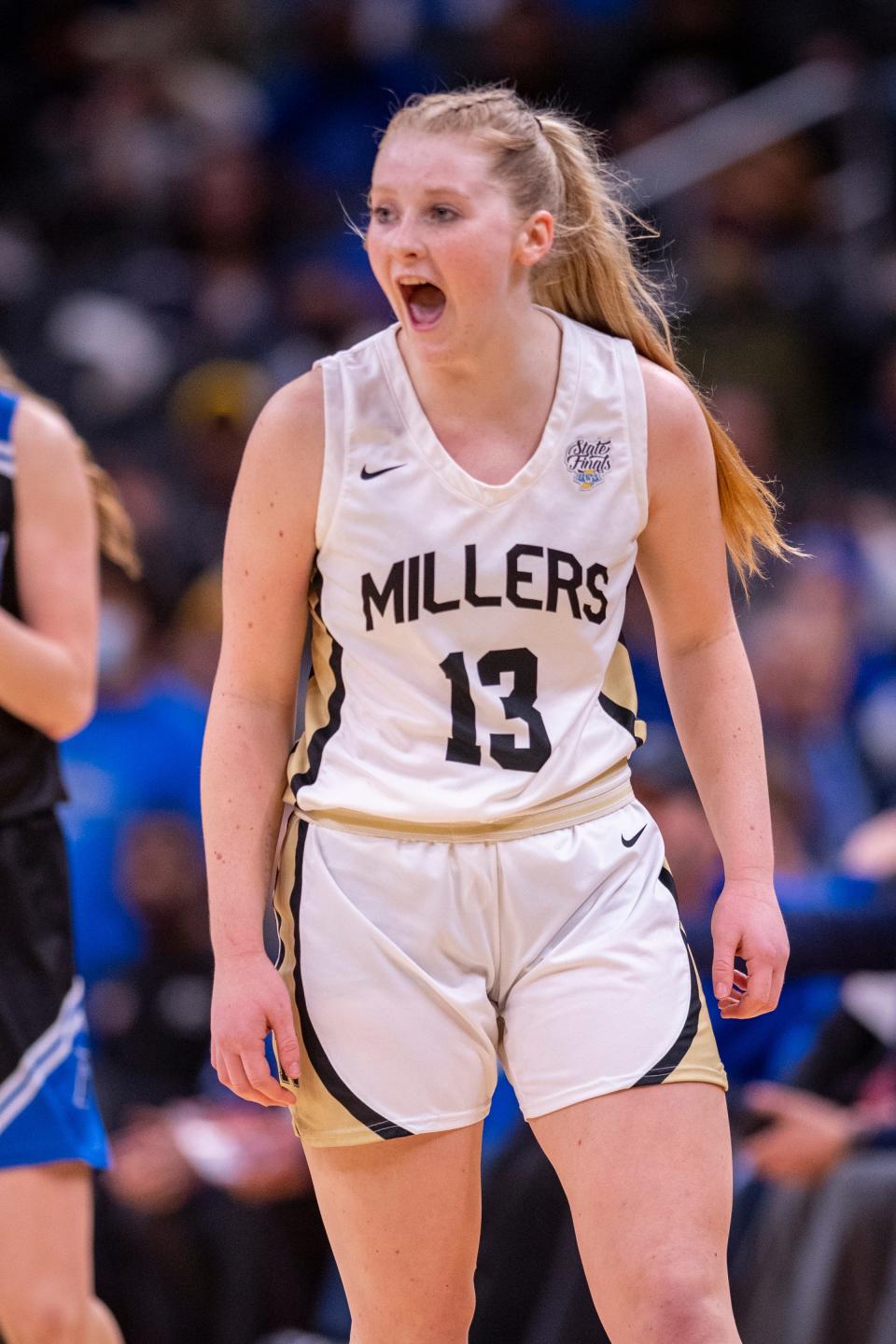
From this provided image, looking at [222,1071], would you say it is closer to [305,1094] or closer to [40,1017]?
[305,1094]

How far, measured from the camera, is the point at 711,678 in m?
2.80

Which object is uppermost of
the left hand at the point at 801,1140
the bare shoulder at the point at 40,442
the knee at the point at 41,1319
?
the bare shoulder at the point at 40,442

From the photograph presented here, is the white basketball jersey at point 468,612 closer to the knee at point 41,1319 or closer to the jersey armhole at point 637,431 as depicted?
the jersey armhole at point 637,431

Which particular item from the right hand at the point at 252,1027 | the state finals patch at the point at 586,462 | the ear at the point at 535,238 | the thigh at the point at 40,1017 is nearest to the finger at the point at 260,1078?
the right hand at the point at 252,1027

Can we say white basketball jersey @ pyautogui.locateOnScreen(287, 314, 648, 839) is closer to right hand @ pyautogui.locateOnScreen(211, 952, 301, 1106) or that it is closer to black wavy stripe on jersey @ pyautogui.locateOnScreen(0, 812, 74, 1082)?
right hand @ pyautogui.locateOnScreen(211, 952, 301, 1106)

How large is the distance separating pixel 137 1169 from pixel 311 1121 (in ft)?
7.75

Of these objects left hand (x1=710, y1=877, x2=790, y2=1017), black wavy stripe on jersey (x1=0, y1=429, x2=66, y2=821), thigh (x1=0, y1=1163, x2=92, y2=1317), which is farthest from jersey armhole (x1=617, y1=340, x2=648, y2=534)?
thigh (x1=0, y1=1163, x2=92, y2=1317)

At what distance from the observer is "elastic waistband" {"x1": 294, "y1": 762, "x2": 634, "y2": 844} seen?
260 centimetres

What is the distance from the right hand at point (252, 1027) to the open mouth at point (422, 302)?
0.88 meters

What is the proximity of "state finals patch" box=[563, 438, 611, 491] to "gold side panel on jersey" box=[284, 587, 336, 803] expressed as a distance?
40 cm

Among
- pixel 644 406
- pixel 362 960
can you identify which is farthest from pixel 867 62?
pixel 362 960

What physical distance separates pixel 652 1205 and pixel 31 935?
129 cm

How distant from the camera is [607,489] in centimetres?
266

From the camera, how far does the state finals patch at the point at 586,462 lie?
104 inches
